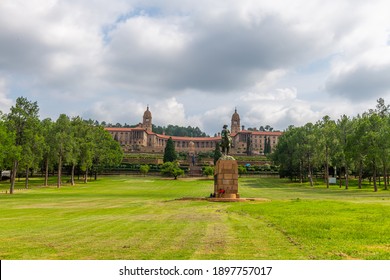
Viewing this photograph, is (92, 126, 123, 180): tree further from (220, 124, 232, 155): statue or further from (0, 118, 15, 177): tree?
(220, 124, 232, 155): statue

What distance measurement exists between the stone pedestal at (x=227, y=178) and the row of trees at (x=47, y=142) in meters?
27.3

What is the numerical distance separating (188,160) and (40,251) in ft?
486

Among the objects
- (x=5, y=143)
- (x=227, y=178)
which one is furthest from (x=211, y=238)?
(x=5, y=143)

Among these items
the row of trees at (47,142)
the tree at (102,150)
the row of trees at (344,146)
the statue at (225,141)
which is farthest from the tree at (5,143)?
the row of trees at (344,146)

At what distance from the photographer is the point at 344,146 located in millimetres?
67125

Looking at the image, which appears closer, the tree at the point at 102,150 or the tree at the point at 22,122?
the tree at the point at 22,122

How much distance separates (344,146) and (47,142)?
171 ft

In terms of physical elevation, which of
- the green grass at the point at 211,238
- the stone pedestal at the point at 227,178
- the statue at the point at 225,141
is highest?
the statue at the point at 225,141

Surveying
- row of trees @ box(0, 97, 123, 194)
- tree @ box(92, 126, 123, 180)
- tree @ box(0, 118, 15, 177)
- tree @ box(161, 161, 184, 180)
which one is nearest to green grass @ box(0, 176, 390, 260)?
tree @ box(0, 118, 15, 177)

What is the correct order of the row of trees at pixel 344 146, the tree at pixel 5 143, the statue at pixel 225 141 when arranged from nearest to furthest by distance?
1. the statue at pixel 225 141
2. the tree at pixel 5 143
3. the row of trees at pixel 344 146

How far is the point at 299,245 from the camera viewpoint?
12.5 metres

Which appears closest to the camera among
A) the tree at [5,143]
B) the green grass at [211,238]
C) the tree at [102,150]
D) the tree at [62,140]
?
the green grass at [211,238]

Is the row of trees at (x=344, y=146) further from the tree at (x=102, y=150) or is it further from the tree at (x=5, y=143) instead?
the tree at (x=5, y=143)

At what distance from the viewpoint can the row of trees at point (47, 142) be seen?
52.1 meters
